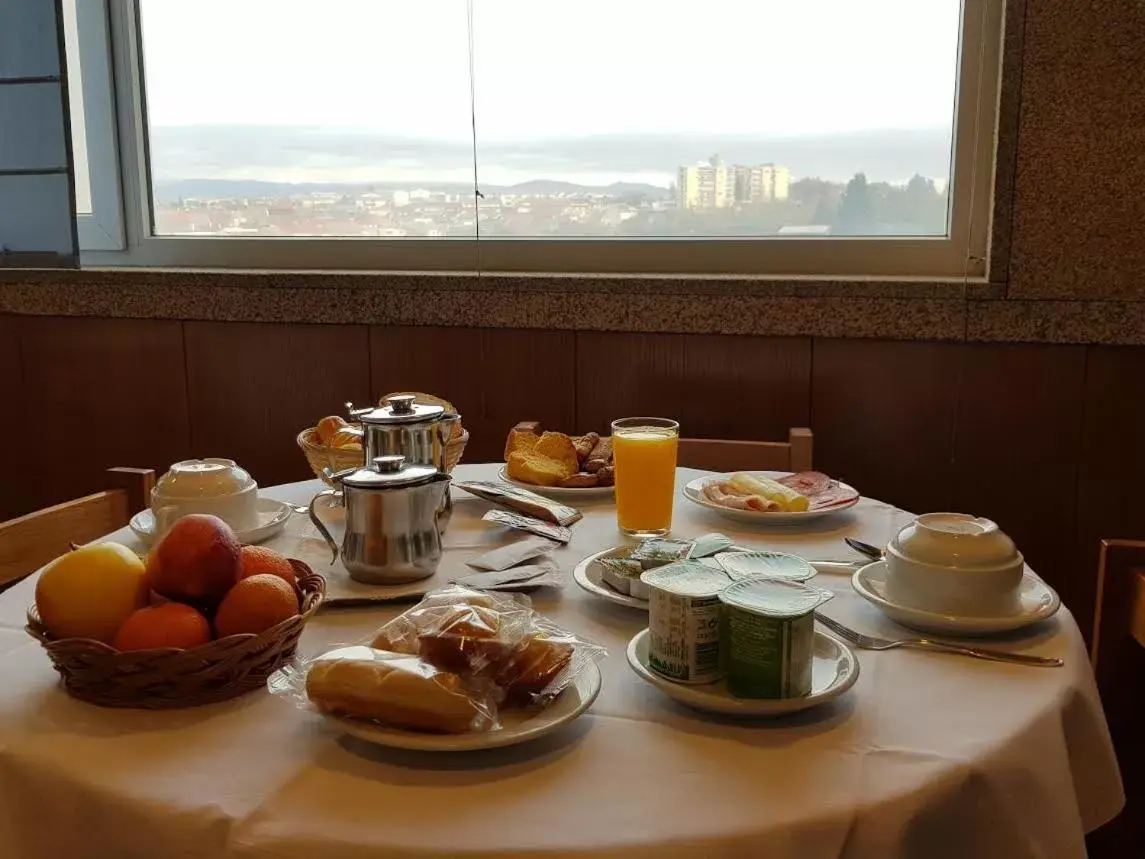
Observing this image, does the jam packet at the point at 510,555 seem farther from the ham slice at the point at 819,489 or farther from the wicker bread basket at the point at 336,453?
the ham slice at the point at 819,489

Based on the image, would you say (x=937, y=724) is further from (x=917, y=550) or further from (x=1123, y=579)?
(x=1123, y=579)

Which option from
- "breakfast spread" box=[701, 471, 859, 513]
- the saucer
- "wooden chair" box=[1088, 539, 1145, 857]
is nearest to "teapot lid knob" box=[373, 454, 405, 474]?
the saucer

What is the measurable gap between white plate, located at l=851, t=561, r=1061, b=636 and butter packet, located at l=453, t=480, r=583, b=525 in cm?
40

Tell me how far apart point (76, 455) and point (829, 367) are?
1.79 meters

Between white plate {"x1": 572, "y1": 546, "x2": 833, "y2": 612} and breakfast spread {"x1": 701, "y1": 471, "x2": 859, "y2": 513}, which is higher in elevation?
breakfast spread {"x1": 701, "y1": 471, "x2": 859, "y2": 513}

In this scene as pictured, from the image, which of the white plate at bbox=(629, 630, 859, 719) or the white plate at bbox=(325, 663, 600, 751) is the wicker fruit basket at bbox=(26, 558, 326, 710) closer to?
the white plate at bbox=(325, 663, 600, 751)

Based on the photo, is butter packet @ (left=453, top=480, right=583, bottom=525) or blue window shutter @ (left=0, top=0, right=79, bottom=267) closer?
butter packet @ (left=453, top=480, right=583, bottom=525)

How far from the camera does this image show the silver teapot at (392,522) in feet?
3.34

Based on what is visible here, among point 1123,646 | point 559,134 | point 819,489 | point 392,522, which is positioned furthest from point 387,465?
point 559,134

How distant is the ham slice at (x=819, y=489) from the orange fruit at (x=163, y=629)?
791mm

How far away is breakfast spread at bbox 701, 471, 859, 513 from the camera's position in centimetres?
131

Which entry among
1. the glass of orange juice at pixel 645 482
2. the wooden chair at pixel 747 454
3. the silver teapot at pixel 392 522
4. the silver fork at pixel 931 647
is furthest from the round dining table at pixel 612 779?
the wooden chair at pixel 747 454

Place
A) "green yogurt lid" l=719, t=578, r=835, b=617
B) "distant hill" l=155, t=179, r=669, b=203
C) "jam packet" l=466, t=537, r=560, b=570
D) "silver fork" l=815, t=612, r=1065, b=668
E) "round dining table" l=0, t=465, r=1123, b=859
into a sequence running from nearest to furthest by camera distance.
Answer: "round dining table" l=0, t=465, r=1123, b=859
"green yogurt lid" l=719, t=578, r=835, b=617
"silver fork" l=815, t=612, r=1065, b=668
"jam packet" l=466, t=537, r=560, b=570
"distant hill" l=155, t=179, r=669, b=203

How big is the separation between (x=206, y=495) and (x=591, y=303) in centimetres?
110
